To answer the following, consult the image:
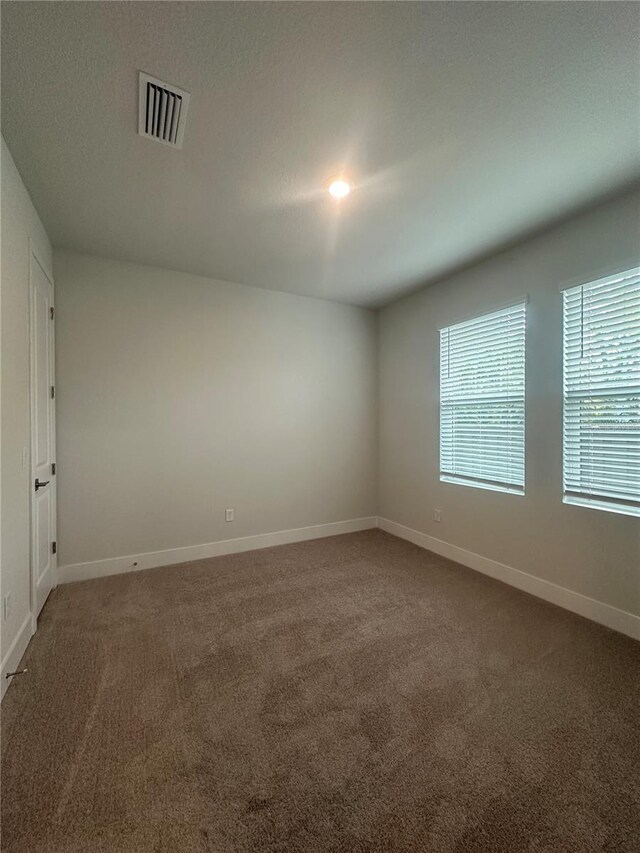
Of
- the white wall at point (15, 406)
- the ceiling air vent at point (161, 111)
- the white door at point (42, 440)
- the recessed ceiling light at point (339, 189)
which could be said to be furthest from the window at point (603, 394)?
the white door at point (42, 440)

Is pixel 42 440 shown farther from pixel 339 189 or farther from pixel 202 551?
pixel 339 189

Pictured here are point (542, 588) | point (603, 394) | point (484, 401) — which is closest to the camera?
point (603, 394)

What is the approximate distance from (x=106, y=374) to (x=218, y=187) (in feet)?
Result: 6.12

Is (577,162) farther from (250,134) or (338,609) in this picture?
(338,609)

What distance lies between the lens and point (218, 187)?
2117 millimetres

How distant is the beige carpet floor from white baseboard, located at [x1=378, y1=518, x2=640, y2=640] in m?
0.10

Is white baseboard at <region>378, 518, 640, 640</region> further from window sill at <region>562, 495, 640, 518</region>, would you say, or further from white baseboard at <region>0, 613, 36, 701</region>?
white baseboard at <region>0, 613, 36, 701</region>

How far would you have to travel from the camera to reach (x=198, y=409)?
11.4 feet

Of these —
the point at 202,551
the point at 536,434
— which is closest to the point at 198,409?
the point at 202,551

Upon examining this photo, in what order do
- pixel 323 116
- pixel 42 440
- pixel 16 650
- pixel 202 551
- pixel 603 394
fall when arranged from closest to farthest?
pixel 323 116
pixel 16 650
pixel 603 394
pixel 42 440
pixel 202 551

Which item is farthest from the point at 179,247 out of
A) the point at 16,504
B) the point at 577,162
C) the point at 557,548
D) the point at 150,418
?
the point at 557,548

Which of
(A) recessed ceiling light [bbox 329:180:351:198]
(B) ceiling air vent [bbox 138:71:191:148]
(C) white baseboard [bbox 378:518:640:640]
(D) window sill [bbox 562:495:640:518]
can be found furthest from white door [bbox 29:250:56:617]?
(D) window sill [bbox 562:495:640:518]

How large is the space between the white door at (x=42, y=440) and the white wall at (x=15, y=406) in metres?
0.13

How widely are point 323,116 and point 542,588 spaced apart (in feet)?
10.8
